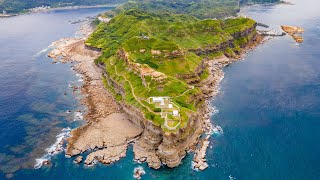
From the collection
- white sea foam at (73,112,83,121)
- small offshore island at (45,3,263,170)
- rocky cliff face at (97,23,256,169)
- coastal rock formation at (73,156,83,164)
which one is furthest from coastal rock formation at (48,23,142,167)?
rocky cliff face at (97,23,256,169)

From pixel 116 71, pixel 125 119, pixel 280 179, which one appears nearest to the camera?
pixel 280 179

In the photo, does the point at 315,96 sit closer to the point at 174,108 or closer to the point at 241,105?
the point at 241,105

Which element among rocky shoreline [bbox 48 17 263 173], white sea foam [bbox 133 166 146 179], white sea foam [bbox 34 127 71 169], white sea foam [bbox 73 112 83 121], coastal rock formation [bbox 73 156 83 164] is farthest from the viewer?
white sea foam [bbox 73 112 83 121]

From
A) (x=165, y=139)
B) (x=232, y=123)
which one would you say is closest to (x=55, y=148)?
(x=165, y=139)

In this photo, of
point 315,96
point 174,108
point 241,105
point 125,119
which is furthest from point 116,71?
point 315,96

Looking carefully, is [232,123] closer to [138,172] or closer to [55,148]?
[138,172]

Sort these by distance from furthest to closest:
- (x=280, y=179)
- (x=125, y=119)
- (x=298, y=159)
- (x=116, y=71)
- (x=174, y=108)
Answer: (x=116, y=71) → (x=125, y=119) → (x=174, y=108) → (x=298, y=159) → (x=280, y=179)

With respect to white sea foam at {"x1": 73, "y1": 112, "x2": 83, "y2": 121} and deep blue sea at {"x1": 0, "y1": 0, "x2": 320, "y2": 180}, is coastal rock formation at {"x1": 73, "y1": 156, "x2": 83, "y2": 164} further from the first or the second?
white sea foam at {"x1": 73, "y1": 112, "x2": 83, "y2": 121}
